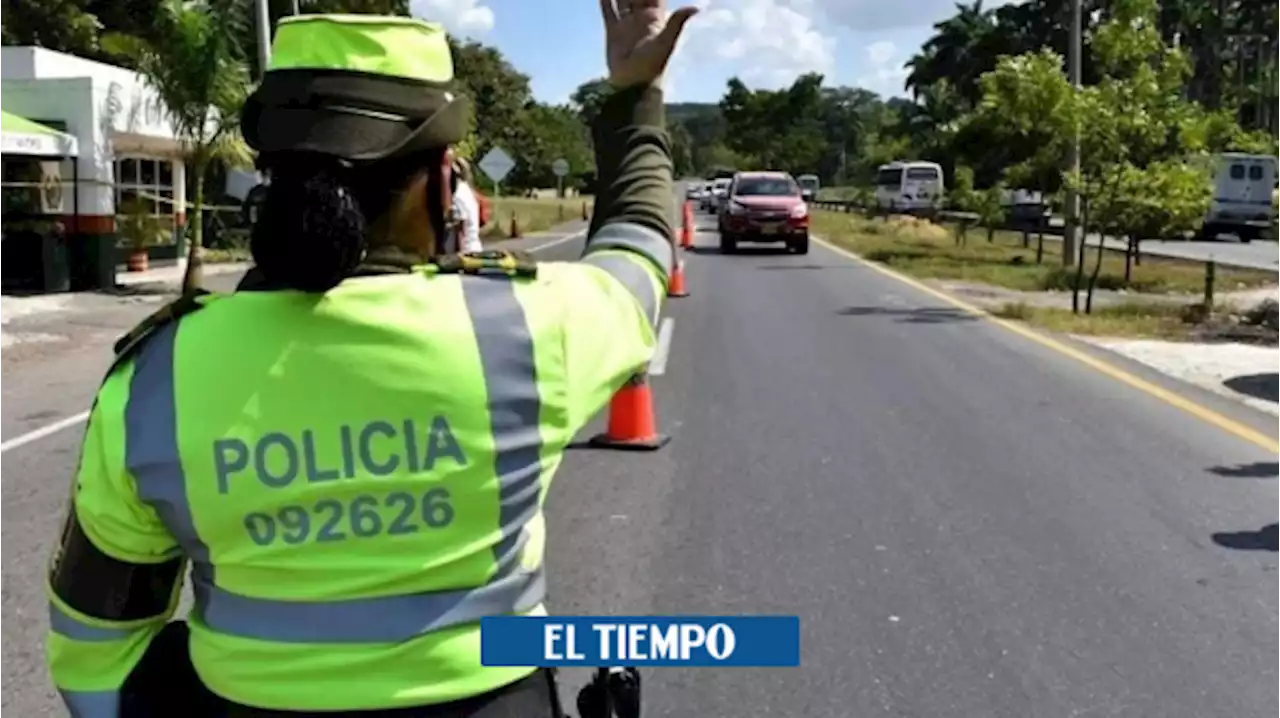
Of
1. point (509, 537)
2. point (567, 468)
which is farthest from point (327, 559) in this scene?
point (567, 468)

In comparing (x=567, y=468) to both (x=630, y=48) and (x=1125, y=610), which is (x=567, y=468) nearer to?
(x=1125, y=610)

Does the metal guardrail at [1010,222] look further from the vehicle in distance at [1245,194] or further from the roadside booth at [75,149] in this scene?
the roadside booth at [75,149]

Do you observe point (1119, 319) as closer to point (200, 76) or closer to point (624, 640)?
point (200, 76)

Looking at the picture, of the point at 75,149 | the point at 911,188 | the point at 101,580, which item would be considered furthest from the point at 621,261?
the point at 911,188

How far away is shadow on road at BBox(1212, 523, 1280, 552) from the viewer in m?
7.09

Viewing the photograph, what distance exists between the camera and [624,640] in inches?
75.7

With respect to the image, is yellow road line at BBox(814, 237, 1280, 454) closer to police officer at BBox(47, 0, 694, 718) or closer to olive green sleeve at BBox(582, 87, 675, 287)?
olive green sleeve at BBox(582, 87, 675, 287)

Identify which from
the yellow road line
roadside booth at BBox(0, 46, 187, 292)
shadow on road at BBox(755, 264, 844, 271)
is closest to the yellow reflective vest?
the yellow road line

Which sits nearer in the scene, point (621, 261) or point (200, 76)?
point (621, 261)

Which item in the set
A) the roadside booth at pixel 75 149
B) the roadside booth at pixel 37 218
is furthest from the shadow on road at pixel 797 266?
the roadside booth at pixel 37 218

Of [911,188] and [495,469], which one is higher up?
[495,469]

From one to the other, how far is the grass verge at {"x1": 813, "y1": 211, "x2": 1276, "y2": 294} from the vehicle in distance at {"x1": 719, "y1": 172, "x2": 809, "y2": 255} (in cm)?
171

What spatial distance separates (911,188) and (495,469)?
2386 inches

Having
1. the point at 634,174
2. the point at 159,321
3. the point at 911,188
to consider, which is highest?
the point at 634,174
